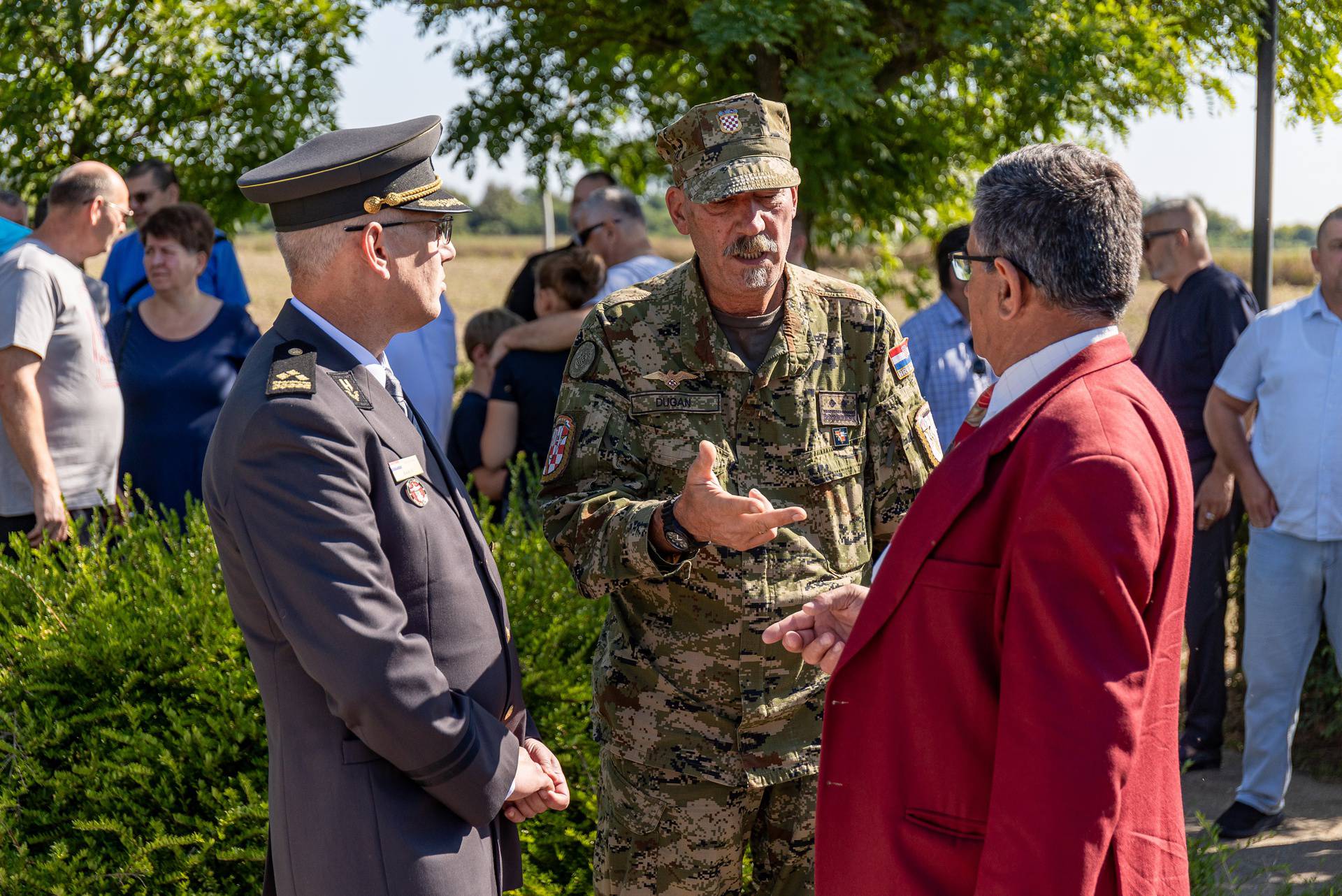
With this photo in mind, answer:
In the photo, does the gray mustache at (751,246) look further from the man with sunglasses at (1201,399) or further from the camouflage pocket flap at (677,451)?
the man with sunglasses at (1201,399)

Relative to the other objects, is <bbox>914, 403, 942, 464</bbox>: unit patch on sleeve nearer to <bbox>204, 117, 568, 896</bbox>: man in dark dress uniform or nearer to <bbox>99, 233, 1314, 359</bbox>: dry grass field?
<bbox>204, 117, 568, 896</bbox>: man in dark dress uniform

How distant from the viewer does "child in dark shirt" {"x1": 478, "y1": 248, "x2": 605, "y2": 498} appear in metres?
5.12

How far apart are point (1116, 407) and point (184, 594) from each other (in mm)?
3030

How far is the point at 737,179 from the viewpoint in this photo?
2812 mm

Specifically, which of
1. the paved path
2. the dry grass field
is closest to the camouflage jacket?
the paved path

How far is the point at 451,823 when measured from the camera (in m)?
2.16

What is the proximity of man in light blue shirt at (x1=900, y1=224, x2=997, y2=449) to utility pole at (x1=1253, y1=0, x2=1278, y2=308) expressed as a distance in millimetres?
1533

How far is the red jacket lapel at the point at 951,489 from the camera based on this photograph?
74.4 inches

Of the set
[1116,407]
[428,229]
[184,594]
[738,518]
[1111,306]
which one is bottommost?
[184,594]

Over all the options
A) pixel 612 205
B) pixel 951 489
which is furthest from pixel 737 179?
pixel 612 205

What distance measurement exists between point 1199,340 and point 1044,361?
3.95 m

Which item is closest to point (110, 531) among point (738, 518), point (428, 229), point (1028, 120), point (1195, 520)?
point (428, 229)

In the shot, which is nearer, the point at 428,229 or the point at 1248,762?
the point at 428,229

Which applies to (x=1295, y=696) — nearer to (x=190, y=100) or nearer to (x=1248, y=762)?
(x=1248, y=762)
